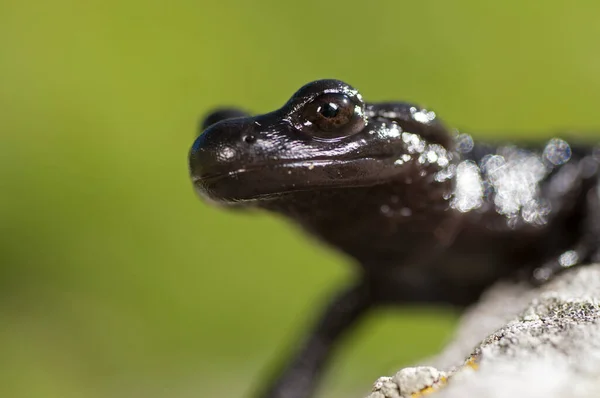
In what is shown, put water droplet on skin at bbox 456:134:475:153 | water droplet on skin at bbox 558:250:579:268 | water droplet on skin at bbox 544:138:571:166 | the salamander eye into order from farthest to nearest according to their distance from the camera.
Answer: water droplet on skin at bbox 544:138:571:166 → water droplet on skin at bbox 456:134:475:153 → water droplet on skin at bbox 558:250:579:268 → the salamander eye

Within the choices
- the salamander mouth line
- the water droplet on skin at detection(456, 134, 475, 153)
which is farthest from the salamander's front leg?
the salamander mouth line

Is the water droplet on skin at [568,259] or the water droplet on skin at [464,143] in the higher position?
the water droplet on skin at [464,143]

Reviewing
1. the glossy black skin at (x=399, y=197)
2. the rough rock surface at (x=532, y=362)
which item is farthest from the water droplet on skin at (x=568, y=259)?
the rough rock surface at (x=532, y=362)

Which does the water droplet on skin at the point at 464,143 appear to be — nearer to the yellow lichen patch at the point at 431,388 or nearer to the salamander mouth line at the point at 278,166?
the salamander mouth line at the point at 278,166

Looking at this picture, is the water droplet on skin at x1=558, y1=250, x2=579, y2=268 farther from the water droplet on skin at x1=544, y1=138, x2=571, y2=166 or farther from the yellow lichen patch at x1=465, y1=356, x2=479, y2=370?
the yellow lichen patch at x1=465, y1=356, x2=479, y2=370

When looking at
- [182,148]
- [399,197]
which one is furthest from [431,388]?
[182,148]

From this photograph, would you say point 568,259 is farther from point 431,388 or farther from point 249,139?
point 431,388

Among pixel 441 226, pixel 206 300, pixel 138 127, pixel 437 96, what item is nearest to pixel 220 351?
pixel 206 300
